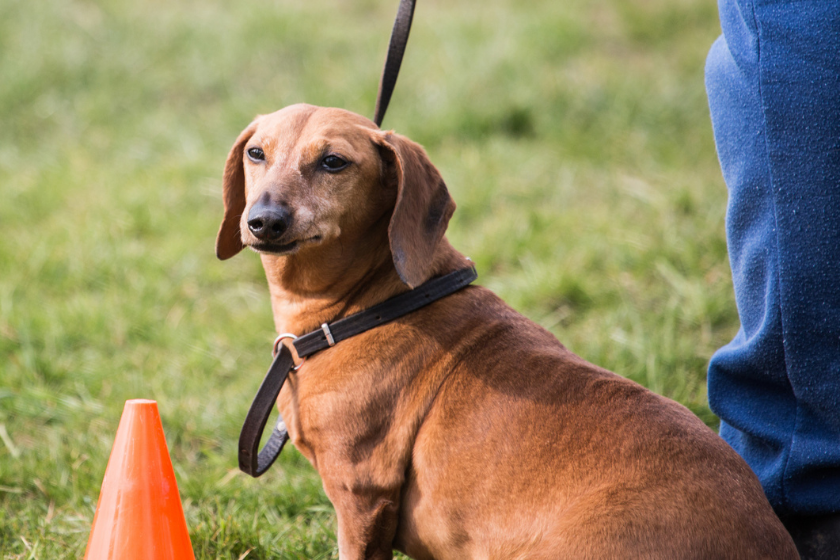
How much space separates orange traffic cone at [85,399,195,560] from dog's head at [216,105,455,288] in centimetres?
59

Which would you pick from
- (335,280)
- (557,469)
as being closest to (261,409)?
(335,280)

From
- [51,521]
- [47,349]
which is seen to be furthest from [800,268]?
[47,349]

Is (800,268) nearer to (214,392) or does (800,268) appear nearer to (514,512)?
(514,512)

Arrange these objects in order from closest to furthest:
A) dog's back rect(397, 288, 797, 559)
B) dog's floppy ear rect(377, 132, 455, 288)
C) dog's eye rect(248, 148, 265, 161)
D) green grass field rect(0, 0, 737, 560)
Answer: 1. dog's back rect(397, 288, 797, 559)
2. dog's floppy ear rect(377, 132, 455, 288)
3. dog's eye rect(248, 148, 265, 161)
4. green grass field rect(0, 0, 737, 560)

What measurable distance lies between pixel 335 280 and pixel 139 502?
83 cm

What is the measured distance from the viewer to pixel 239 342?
4.28 meters

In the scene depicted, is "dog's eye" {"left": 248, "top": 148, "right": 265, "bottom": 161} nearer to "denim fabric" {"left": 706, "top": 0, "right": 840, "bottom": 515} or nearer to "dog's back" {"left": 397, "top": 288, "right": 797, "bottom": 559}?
"dog's back" {"left": 397, "top": 288, "right": 797, "bottom": 559}

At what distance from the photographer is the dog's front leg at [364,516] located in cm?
218

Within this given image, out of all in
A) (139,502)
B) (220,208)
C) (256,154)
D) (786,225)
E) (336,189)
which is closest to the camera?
(139,502)

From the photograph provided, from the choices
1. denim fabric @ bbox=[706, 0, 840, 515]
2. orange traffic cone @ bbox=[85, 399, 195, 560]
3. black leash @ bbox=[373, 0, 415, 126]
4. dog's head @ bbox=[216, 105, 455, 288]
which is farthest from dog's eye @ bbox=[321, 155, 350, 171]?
denim fabric @ bbox=[706, 0, 840, 515]

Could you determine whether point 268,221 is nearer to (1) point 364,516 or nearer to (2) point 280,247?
(2) point 280,247

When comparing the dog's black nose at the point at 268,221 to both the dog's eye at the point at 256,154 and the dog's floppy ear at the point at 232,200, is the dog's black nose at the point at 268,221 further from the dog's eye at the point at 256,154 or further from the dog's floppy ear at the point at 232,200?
the dog's floppy ear at the point at 232,200

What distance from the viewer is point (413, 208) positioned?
2.32m

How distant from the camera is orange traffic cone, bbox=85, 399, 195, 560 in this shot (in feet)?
6.51
